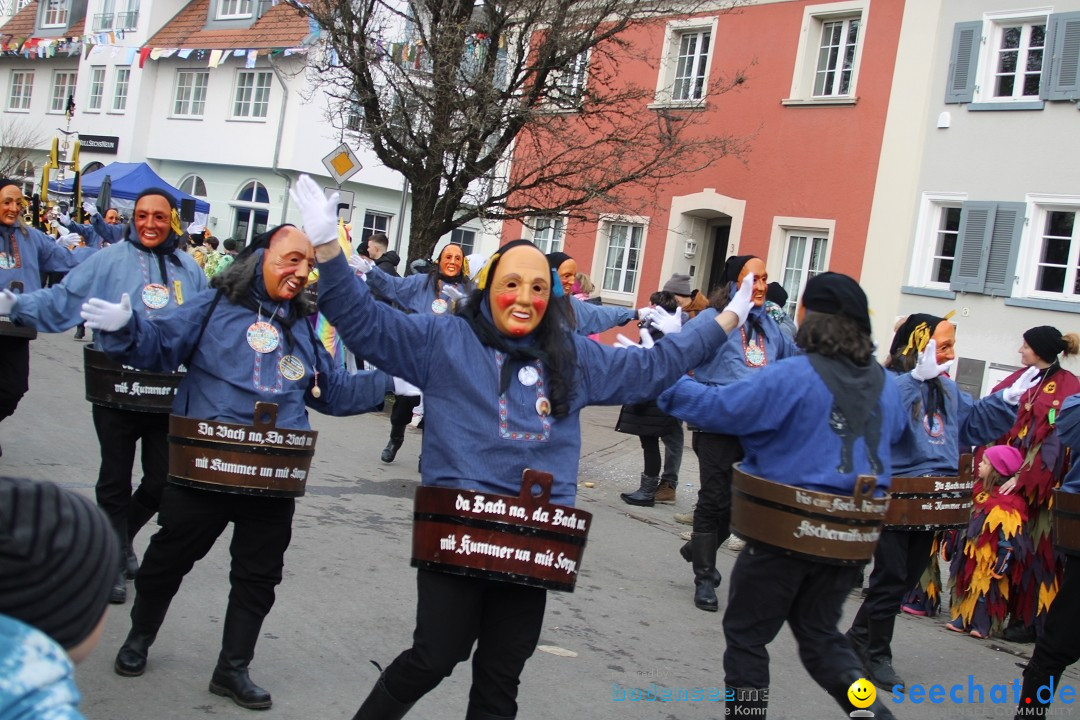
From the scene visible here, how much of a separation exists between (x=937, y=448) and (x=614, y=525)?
397 centimetres

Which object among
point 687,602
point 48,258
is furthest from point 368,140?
point 687,602

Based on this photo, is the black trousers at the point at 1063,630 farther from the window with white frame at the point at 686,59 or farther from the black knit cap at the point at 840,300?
the window with white frame at the point at 686,59

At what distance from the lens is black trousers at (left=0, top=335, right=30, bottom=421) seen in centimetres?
678

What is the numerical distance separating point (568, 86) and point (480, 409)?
12348mm

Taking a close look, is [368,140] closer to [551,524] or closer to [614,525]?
[614,525]

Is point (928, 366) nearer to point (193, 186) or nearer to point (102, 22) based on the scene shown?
point (193, 186)

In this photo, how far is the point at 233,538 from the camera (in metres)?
4.50

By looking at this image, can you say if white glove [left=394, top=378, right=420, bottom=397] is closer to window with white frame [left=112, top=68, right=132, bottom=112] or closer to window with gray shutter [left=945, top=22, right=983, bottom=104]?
window with gray shutter [left=945, top=22, right=983, bottom=104]

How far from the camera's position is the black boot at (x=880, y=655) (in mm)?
5727

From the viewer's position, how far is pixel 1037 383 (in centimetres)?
669

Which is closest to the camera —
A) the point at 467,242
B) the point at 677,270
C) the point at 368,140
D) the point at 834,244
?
the point at 368,140

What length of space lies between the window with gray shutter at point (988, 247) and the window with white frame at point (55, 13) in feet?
118

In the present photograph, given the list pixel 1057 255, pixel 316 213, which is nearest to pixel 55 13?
pixel 1057 255

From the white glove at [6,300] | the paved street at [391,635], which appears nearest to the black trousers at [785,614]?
the paved street at [391,635]
